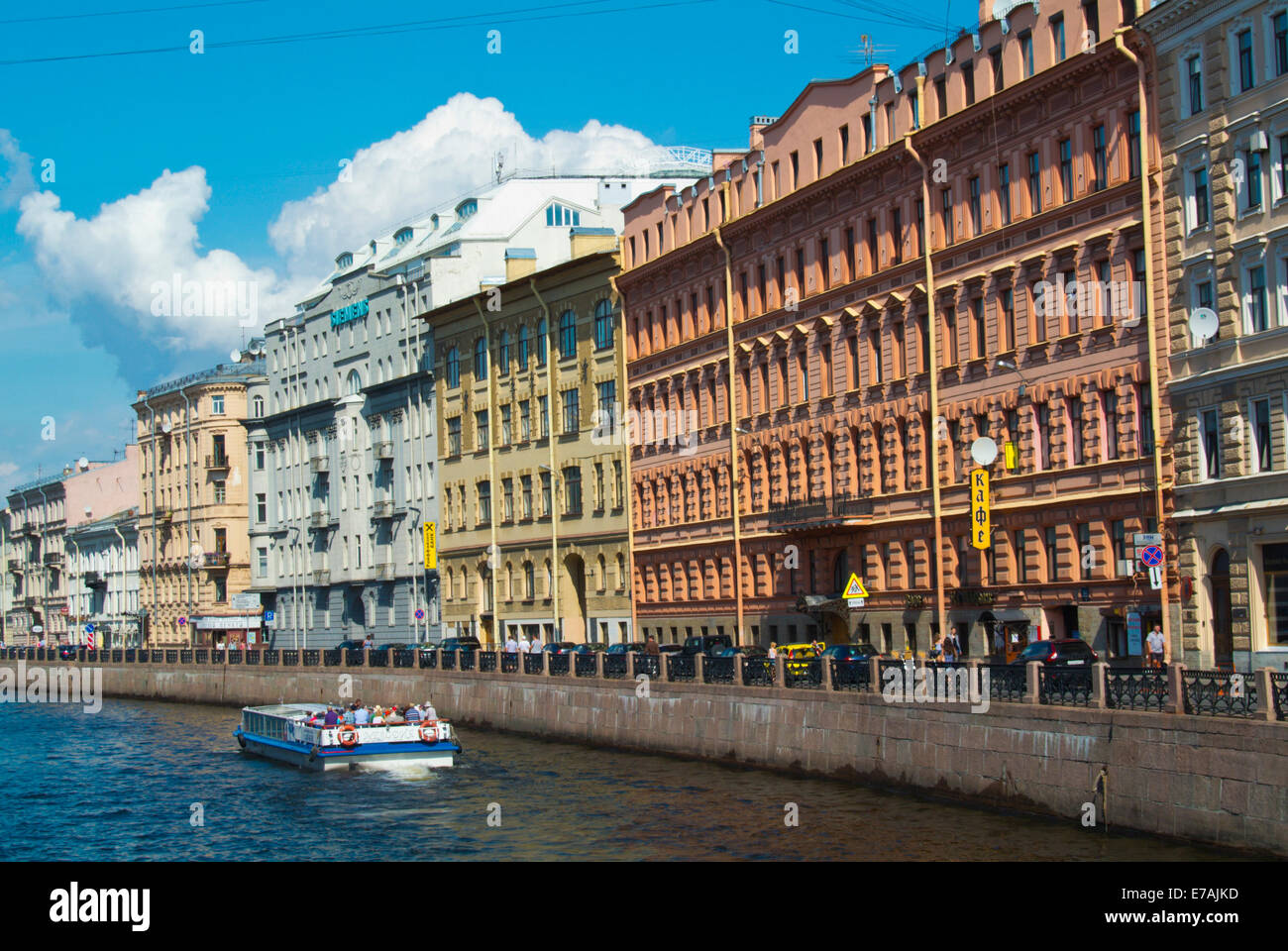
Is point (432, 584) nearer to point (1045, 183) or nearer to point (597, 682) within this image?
point (597, 682)

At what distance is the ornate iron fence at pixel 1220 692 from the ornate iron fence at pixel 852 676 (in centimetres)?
1005

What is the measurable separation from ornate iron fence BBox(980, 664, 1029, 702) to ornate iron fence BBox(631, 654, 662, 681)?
1445 cm

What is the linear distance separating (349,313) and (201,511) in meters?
25.7

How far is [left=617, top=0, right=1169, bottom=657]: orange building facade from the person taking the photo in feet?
143

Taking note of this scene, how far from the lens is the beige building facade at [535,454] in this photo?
238 feet

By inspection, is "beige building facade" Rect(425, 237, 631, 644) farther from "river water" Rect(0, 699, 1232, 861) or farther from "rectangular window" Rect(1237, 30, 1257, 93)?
"rectangular window" Rect(1237, 30, 1257, 93)

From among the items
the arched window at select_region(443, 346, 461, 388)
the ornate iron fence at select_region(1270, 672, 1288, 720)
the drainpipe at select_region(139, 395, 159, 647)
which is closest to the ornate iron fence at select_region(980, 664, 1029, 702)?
the ornate iron fence at select_region(1270, 672, 1288, 720)

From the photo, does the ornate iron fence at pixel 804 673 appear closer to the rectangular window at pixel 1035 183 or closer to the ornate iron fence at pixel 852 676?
the ornate iron fence at pixel 852 676

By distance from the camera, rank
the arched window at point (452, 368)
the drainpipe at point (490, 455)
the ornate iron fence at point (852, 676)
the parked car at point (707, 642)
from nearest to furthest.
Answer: the ornate iron fence at point (852, 676) < the parked car at point (707, 642) < the drainpipe at point (490, 455) < the arched window at point (452, 368)

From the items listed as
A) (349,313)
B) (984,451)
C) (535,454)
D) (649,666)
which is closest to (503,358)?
(535,454)

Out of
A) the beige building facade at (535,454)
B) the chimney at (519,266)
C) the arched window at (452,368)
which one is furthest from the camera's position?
the arched window at (452,368)

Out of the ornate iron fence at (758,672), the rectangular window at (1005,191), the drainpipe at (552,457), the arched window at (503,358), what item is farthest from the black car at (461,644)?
the rectangular window at (1005,191)

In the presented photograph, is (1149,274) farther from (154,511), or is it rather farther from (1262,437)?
(154,511)
